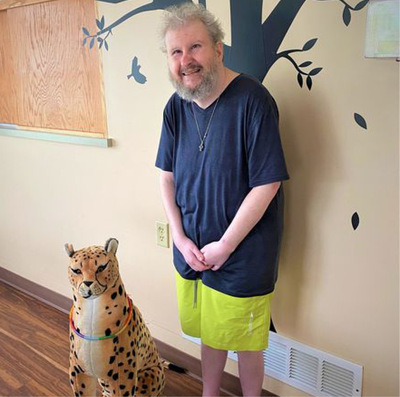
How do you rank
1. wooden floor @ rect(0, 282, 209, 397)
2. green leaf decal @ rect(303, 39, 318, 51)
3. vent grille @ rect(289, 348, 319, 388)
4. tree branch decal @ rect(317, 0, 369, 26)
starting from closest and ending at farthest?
tree branch decal @ rect(317, 0, 369, 26)
green leaf decal @ rect(303, 39, 318, 51)
vent grille @ rect(289, 348, 319, 388)
wooden floor @ rect(0, 282, 209, 397)

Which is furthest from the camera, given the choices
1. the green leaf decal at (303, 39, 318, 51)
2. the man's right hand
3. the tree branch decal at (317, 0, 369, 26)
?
the man's right hand

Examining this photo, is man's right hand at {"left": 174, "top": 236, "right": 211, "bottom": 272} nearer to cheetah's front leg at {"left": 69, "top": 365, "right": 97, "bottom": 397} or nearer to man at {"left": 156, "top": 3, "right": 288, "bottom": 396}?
man at {"left": 156, "top": 3, "right": 288, "bottom": 396}

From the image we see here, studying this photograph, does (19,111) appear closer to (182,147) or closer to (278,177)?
(182,147)

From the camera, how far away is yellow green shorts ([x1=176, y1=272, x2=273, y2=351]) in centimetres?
137

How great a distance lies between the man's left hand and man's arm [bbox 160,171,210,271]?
2 centimetres

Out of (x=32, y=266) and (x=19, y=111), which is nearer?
(x=19, y=111)

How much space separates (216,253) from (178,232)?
19 centimetres

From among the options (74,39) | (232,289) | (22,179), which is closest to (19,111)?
(22,179)

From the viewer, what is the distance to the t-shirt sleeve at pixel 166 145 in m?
1.43

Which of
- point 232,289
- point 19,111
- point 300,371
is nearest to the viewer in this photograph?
point 232,289

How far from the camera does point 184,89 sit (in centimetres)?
129

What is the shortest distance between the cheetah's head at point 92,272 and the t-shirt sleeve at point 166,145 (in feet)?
1.26

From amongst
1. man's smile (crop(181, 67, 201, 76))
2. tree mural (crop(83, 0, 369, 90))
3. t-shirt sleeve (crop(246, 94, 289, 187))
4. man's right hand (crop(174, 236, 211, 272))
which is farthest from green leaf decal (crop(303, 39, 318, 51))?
man's right hand (crop(174, 236, 211, 272))

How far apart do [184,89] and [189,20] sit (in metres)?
0.20
